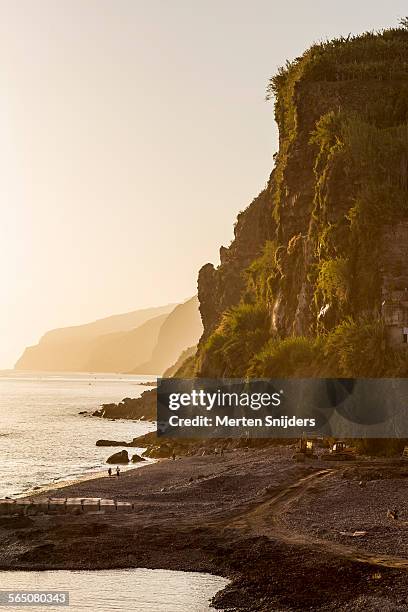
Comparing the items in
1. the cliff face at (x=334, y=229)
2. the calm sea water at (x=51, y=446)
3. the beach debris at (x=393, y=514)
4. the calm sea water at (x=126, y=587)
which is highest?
the cliff face at (x=334, y=229)

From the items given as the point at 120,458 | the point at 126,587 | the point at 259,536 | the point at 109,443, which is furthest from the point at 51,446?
the point at 126,587

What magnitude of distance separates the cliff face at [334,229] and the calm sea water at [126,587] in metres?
40.6

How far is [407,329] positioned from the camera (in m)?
76.4

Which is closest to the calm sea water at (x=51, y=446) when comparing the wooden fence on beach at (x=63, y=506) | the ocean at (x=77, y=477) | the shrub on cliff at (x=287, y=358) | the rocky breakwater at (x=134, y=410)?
the ocean at (x=77, y=477)

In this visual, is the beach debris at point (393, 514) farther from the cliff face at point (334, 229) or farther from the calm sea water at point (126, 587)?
the cliff face at point (334, 229)

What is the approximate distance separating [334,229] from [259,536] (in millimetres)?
51358

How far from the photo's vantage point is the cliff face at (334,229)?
8119 cm

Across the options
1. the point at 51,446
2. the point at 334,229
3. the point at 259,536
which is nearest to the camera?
the point at 259,536

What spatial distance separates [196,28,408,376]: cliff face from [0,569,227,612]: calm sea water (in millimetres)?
40600

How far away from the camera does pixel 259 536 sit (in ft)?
140

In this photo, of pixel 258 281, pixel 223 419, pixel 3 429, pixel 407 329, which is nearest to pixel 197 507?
pixel 407 329

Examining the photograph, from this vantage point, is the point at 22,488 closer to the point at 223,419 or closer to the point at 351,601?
the point at 223,419

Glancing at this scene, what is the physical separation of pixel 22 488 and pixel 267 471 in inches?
952

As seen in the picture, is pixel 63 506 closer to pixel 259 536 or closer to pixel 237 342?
pixel 259 536
